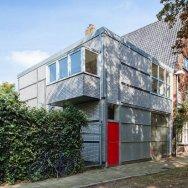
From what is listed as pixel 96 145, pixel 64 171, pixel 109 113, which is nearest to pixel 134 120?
pixel 109 113

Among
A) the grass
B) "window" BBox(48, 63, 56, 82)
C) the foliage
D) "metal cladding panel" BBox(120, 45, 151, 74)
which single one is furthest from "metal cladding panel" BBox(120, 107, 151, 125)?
the grass

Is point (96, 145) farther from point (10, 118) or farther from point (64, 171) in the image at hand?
point (10, 118)

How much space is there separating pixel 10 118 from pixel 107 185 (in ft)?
15.2

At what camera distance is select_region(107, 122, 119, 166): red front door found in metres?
19.2

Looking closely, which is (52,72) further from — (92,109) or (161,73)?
(161,73)

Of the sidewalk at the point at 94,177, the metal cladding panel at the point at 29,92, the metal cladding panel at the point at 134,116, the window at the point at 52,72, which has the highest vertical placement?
the window at the point at 52,72

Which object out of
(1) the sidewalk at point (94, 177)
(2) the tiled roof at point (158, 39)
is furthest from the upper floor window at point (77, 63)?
(2) the tiled roof at point (158, 39)

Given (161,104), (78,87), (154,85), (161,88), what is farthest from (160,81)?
(78,87)

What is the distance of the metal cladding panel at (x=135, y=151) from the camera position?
20.4 m

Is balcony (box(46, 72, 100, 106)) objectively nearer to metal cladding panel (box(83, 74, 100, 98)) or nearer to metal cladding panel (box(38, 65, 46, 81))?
metal cladding panel (box(83, 74, 100, 98))

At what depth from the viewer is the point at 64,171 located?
16.0m

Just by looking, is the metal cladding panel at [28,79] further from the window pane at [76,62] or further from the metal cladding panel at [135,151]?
the metal cladding panel at [135,151]

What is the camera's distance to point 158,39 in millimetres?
30859

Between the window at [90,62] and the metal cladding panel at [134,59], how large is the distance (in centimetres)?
194
